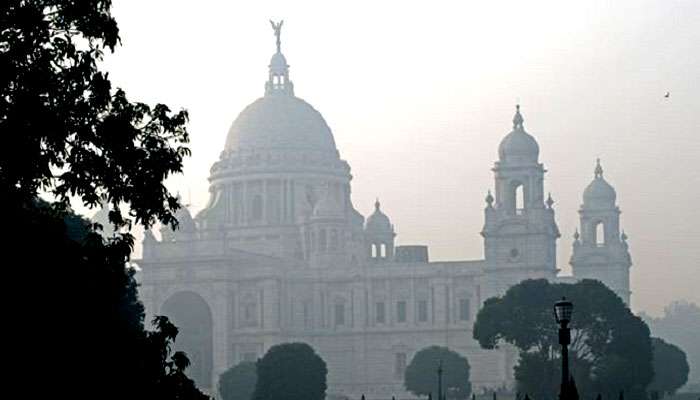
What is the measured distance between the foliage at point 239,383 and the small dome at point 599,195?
146ft

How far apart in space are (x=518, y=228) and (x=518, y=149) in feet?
18.1

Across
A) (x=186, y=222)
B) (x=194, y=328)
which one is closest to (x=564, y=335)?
(x=194, y=328)

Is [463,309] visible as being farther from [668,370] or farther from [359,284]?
[668,370]

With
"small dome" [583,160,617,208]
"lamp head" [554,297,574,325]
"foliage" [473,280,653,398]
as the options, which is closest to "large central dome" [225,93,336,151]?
"small dome" [583,160,617,208]

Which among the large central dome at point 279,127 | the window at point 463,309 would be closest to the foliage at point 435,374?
the window at point 463,309

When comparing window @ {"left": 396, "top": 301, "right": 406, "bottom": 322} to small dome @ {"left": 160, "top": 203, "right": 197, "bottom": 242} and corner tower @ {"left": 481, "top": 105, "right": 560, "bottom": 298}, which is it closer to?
corner tower @ {"left": 481, "top": 105, "right": 560, "bottom": 298}

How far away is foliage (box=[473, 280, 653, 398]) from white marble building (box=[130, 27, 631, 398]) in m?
34.4

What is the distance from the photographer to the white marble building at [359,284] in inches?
5802

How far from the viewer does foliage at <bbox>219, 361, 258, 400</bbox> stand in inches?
4705

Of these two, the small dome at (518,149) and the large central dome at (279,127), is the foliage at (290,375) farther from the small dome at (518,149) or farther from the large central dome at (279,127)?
the large central dome at (279,127)

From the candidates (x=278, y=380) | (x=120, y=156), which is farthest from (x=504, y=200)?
(x=120, y=156)

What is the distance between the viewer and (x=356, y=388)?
15125cm

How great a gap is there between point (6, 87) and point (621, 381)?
68.9 metres

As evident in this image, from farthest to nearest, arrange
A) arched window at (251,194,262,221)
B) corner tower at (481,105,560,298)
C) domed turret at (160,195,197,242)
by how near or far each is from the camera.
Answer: arched window at (251,194,262,221) → domed turret at (160,195,197,242) → corner tower at (481,105,560,298)
